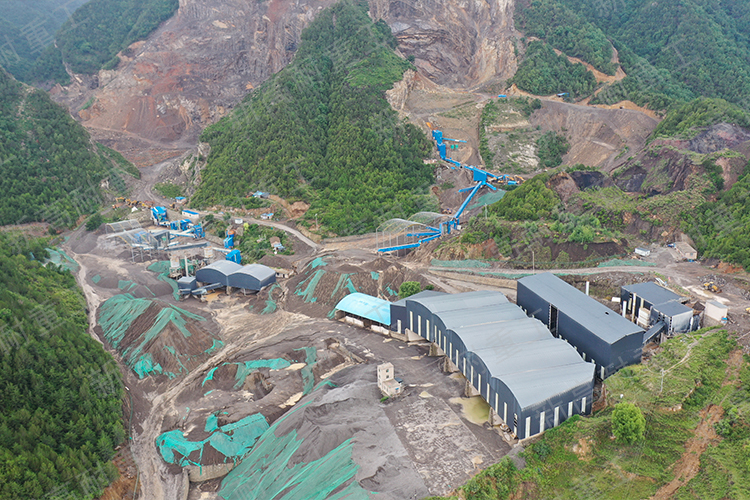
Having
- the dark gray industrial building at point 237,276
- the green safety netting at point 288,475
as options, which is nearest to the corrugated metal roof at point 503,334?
the green safety netting at point 288,475

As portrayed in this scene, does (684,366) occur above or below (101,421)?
above

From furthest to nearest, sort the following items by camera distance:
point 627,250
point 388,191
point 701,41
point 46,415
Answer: point 701,41, point 388,191, point 627,250, point 46,415

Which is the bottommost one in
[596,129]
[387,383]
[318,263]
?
[387,383]

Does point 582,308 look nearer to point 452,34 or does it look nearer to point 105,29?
point 452,34

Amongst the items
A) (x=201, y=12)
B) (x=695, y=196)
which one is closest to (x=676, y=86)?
(x=695, y=196)

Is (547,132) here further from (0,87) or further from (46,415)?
(0,87)

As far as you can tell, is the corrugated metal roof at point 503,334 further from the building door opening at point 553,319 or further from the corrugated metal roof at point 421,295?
the corrugated metal roof at point 421,295

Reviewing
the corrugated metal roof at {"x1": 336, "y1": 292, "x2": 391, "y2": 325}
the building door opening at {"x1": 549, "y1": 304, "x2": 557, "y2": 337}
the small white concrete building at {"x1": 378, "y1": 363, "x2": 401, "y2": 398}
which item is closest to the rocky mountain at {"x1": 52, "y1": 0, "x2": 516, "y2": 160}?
the corrugated metal roof at {"x1": 336, "y1": 292, "x2": 391, "y2": 325}

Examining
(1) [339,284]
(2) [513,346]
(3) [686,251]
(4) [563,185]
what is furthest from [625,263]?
(1) [339,284]
